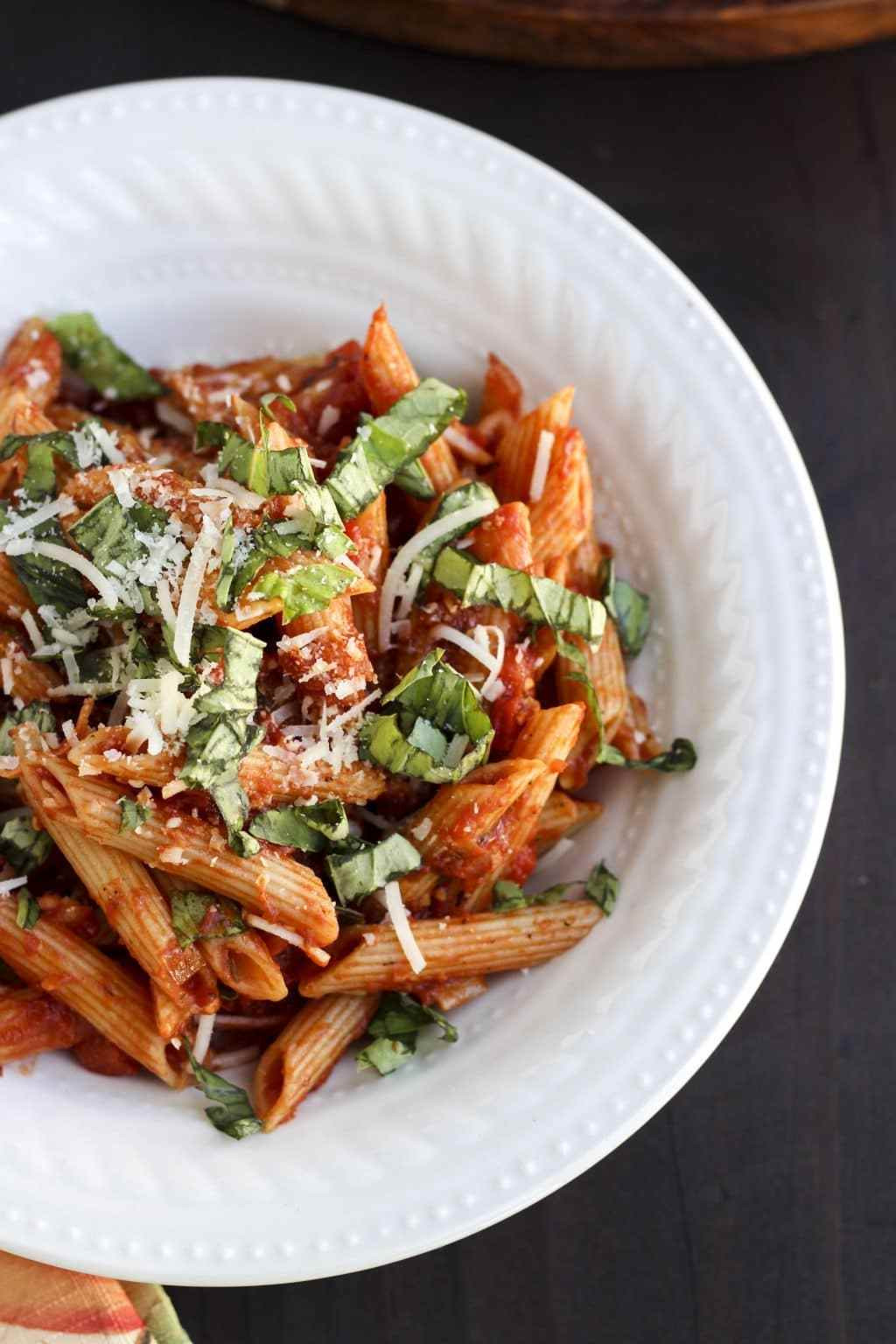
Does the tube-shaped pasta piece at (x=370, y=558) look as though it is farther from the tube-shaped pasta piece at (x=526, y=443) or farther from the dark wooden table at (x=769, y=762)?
the dark wooden table at (x=769, y=762)

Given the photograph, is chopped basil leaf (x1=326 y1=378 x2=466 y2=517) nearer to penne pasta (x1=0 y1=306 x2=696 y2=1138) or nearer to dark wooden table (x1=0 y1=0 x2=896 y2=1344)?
penne pasta (x1=0 y1=306 x2=696 y2=1138)

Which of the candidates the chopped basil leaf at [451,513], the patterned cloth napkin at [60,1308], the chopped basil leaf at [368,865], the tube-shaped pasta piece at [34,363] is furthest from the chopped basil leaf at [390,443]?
the patterned cloth napkin at [60,1308]

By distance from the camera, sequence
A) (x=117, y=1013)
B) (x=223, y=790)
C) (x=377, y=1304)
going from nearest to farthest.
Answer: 1. (x=223, y=790)
2. (x=117, y=1013)
3. (x=377, y=1304)

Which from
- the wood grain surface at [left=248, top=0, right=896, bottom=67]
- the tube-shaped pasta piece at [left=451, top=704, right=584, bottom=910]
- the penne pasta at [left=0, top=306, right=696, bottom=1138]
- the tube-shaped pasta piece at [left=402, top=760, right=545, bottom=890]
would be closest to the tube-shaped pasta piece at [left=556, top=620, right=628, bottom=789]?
the penne pasta at [left=0, top=306, right=696, bottom=1138]

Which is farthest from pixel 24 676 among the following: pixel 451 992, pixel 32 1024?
pixel 451 992

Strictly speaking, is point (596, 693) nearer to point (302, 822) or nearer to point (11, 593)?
point (302, 822)

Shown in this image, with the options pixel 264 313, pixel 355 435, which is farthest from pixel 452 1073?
pixel 264 313

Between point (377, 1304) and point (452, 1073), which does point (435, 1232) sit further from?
point (377, 1304)
